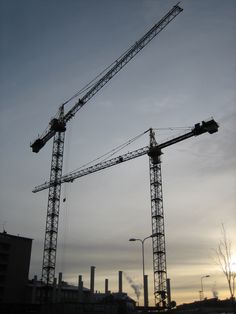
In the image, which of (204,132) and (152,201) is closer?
(204,132)

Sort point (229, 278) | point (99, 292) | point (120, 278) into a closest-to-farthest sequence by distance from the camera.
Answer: point (229, 278) → point (120, 278) → point (99, 292)

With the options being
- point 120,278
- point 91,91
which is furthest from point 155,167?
point 120,278

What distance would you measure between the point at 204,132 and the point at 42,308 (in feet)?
171

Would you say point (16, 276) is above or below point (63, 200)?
below

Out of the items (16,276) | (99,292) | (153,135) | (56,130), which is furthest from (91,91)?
(99,292)

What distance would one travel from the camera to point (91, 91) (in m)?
93.0

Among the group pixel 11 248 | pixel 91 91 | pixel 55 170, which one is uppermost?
pixel 91 91

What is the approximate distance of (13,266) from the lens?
10344 cm

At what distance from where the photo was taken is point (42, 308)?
7325cm

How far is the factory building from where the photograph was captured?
10069cm

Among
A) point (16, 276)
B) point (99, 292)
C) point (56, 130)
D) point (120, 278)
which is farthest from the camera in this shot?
point (99, 292)

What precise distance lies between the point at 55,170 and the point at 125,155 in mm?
19628

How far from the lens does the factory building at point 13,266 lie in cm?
10069

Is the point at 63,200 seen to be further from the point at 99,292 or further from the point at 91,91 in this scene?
the point at 99,292
